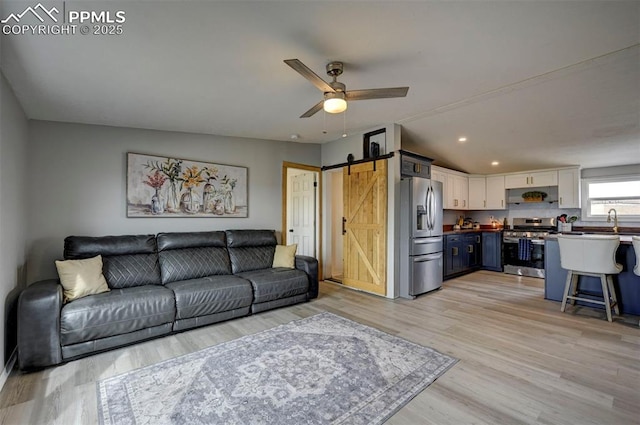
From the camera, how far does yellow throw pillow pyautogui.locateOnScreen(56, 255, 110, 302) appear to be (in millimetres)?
2656

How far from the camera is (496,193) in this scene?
6555mm

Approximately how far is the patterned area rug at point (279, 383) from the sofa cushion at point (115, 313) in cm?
57

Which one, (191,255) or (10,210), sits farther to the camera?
(191,255)

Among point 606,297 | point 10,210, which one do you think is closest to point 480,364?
point 606,297

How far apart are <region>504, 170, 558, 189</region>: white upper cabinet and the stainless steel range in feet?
2.76

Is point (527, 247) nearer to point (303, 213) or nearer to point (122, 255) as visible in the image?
point (303, 213)

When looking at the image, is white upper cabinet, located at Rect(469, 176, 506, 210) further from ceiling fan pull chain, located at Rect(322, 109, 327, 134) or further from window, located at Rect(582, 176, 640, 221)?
ceiling fan pull chain, located at Rect(322, 109, 327, 134)

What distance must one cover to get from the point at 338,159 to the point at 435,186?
1.76 m

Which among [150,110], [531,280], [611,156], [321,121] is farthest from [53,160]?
[611,156]

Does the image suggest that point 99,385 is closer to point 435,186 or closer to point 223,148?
point 223,148

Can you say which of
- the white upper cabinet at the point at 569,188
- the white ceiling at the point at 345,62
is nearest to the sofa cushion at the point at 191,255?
the white ceiling at the point at 345,62

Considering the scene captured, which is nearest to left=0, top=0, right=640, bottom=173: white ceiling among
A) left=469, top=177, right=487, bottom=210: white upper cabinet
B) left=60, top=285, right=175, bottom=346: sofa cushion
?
left=60, top=285, right=175, bottom=346: sofa cushion

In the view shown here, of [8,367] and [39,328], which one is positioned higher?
[39,328]

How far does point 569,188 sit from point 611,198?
70 cm
